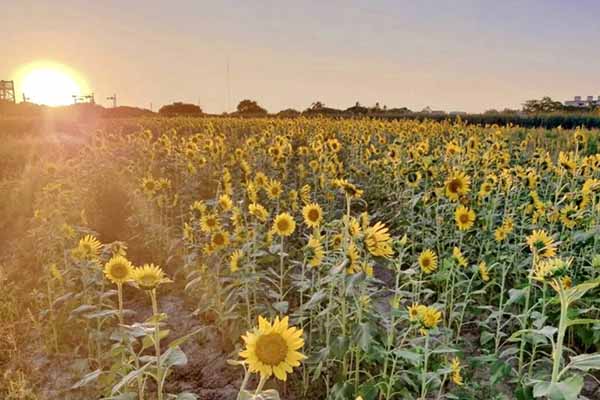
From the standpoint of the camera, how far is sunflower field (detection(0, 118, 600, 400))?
2010mm

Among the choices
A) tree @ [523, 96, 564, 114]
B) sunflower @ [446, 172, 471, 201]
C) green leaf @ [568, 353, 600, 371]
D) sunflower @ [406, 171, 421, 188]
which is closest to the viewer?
green leaf @ [568, 353, 600, 371]

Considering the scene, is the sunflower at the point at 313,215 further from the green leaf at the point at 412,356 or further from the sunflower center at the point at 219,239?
the green leaf at the point at 412,356

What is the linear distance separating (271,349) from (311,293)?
154 centimetres

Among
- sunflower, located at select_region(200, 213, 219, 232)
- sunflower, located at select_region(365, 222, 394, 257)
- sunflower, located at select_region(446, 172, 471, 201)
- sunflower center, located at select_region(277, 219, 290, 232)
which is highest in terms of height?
sunflower, located at select_region(446, 172, 471, 201)

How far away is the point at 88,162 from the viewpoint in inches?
275

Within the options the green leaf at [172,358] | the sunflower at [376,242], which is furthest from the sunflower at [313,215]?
the green leaf at [172,358]

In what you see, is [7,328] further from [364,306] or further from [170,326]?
[364,306]

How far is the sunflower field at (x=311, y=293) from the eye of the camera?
79.1 inches

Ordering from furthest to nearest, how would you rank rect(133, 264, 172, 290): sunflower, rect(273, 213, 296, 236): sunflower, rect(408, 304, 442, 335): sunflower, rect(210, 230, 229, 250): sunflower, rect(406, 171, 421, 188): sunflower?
1. rect(406, 171, 421, 188): sunflower
2. rect(210, 230, 229, 250): sunflower
3. rect(273, 213, 296, 236): sunflower
4. rect(408, 304, 442, 335): sunflower
5. rect(133, 264, 172, 290): sunflower

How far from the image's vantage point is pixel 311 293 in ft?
9.30

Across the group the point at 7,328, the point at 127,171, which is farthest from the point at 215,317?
the point at 127,171

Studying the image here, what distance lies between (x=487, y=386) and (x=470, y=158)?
244 cm

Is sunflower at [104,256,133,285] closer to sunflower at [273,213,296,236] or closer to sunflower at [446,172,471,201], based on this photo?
sunflower at [273,213,296,236]

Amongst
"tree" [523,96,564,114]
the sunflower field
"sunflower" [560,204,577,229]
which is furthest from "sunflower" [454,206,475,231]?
"tree" [523,96,564,114]
